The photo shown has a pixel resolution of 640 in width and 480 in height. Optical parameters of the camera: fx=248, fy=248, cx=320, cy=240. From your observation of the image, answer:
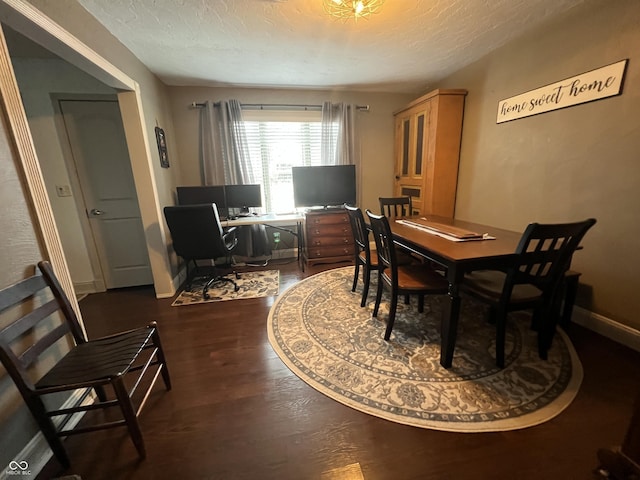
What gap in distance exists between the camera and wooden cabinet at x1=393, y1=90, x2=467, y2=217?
296cm

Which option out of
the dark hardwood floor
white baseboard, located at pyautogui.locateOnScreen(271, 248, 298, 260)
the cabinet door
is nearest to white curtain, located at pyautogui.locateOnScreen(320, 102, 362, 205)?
the cabinet door

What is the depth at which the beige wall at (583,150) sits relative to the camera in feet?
5.48

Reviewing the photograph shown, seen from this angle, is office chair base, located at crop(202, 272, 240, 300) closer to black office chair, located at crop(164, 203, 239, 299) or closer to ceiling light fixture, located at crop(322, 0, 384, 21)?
black office chair, located at crop(164, 203, 239, 299)

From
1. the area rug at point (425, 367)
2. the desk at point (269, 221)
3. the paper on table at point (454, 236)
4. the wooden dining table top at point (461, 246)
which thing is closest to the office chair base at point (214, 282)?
the desk at point (269, 221)

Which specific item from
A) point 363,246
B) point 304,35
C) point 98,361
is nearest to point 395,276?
point 363,246

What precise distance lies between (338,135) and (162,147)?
2.31 metres

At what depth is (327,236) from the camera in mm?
3453

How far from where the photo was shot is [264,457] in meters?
1.13

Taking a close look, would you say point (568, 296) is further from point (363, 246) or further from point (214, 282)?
point (214, 282)

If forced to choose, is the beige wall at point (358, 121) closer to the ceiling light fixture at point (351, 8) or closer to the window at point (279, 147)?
the window at point (279, 147)

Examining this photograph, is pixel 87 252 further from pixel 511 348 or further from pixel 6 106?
pixel 511 348

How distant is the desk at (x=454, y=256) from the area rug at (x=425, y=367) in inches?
4.1

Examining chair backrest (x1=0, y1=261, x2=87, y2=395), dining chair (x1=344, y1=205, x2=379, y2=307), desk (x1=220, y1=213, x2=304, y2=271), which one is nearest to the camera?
chair backrest (x1=0, y1=261, x2=87, y2=395)

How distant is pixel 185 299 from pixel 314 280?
144 centimetres
